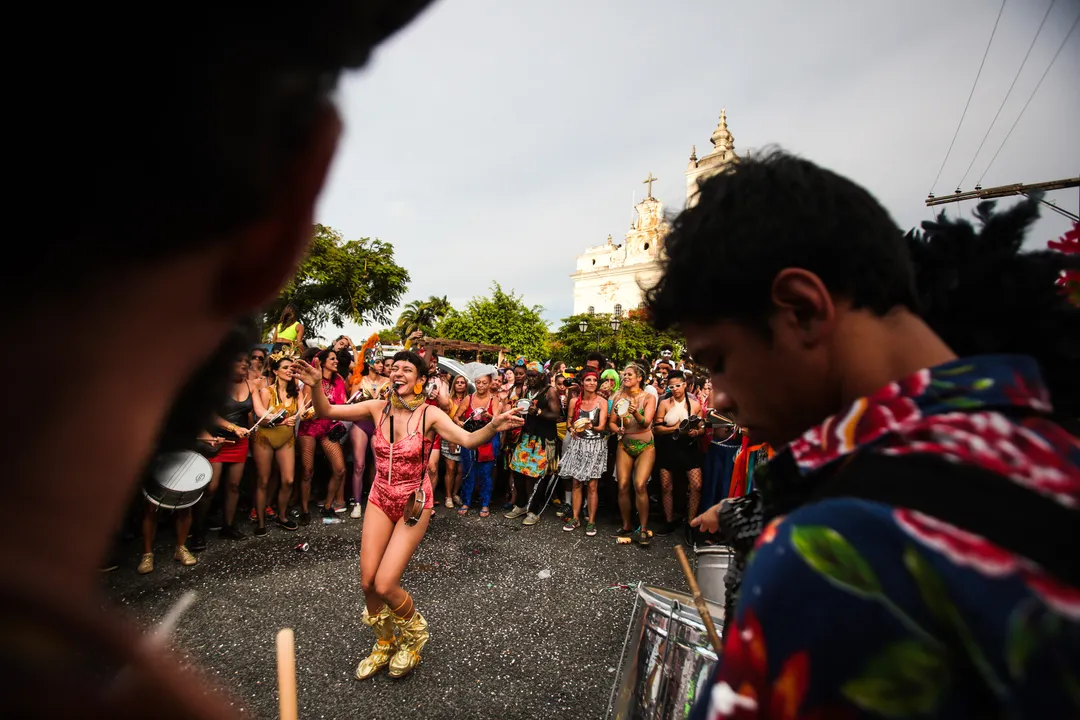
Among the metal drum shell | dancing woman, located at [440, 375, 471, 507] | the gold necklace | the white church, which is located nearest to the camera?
the metal drum shell

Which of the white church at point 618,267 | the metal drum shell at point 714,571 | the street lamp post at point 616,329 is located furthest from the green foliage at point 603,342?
the metal drum shell at point 714,571

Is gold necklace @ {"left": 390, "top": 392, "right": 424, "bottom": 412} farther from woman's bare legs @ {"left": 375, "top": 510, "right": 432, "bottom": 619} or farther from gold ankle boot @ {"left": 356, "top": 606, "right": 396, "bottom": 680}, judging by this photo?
gold ankle boot @ {"left": 356, "top": 606, "right": 396, "bottom": 680}

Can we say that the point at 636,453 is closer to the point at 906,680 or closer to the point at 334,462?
the point at 334,462

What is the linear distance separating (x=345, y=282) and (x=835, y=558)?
29.9 metres

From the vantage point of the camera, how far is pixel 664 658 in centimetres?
213

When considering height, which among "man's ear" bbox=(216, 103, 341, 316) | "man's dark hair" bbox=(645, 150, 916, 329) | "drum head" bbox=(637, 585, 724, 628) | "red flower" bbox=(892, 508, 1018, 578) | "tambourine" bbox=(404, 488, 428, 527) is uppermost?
"man's dark hair" bbox=(645, 150, 916, 329)

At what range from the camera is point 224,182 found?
36 cm

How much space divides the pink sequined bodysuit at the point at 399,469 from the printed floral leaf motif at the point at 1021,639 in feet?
11.2

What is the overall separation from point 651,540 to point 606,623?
89.8 inches

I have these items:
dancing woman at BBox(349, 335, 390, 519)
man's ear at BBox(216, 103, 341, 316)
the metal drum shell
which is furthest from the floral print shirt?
dancing woman at BBox(349, 335, 390, 519)

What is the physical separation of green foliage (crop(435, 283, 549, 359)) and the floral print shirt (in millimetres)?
34704

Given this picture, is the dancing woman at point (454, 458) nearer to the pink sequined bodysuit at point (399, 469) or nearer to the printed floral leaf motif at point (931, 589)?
the pink sequined bodysuit at point (399, 469)

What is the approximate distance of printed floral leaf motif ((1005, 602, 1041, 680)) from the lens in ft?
1.66

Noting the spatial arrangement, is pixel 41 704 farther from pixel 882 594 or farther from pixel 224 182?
pixel 882 594
